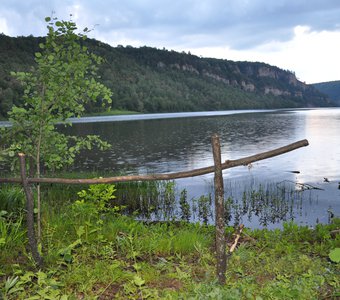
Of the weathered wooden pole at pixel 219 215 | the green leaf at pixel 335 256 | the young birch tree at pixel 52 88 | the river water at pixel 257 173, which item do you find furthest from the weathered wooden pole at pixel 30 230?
the green leaf at pixel 335 256

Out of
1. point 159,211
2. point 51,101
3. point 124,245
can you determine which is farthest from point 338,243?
point 159,211

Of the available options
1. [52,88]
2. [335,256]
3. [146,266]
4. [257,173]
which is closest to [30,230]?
[146,266]

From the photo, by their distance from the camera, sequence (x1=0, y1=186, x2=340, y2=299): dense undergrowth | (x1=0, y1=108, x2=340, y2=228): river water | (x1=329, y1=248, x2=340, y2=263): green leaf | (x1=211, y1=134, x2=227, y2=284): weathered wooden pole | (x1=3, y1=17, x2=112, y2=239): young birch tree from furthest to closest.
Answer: (x1=0, y1=108, x2=340, y2=228): river water, (x1=3, y1=17, x2=112, y2=239): young birch tree, (x1=211, y1=134, x2=227, y2=284): weathered wooden pole, (x1=0, y1=186, x2=340, y2=299): dense undergrowth, (x1=329, y1=248, x2=340, y2=263): green leaf

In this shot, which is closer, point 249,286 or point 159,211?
point 249,286

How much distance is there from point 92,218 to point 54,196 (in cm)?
835

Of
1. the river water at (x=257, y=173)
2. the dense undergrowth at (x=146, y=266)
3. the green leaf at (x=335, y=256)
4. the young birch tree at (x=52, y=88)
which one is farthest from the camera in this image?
the river water at (x=257, y=173)

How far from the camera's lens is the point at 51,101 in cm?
804

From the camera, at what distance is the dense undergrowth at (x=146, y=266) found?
5.85 metres

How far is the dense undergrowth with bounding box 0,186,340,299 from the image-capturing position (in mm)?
5848

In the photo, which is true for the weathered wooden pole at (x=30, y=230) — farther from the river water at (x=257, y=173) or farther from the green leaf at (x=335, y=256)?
the green leaf at (x=335, y=256)

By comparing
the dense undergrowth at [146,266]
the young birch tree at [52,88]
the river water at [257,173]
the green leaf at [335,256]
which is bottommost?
the river water at [257,173]

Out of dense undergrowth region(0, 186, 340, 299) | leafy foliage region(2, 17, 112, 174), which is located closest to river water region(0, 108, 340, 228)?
dense undergrowth region(0, 186, 340, 299)

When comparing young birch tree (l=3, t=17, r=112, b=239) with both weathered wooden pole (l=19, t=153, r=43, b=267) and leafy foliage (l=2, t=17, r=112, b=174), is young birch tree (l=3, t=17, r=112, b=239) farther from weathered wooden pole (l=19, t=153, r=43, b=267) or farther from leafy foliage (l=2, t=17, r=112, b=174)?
weathered wooden pole (l=19, t=153, r=43, b=267)

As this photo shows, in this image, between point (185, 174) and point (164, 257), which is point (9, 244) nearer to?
point (164, 257)
